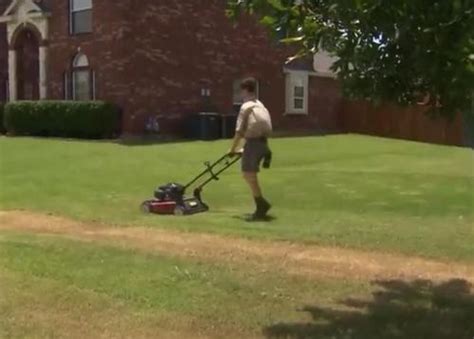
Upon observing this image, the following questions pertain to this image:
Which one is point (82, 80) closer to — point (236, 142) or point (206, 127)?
point (206, 127)

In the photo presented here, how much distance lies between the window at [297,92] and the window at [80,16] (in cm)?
875

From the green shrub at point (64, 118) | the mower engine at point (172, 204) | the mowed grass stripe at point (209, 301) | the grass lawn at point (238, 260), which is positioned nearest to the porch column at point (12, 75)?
the green shrub at point (64, 118)

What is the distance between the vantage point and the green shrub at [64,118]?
89.1 ft

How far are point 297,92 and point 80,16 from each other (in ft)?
32.4

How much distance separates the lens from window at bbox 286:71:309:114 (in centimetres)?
3425

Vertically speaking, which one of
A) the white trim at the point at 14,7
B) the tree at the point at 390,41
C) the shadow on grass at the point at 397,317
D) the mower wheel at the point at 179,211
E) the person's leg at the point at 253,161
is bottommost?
the shadow on grass at the point at 397,317

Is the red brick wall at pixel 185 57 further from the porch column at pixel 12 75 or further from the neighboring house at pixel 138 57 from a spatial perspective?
the porch column at pixel 12 75

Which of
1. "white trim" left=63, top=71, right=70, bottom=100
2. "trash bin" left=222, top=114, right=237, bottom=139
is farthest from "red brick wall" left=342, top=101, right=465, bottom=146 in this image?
"white trim" left=63, top=71, right=70, bottom=100

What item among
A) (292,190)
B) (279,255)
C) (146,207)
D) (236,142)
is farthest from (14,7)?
(279,255)

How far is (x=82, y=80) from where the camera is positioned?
29266mm

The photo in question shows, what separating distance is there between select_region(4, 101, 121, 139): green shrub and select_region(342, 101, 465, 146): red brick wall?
9237 mm

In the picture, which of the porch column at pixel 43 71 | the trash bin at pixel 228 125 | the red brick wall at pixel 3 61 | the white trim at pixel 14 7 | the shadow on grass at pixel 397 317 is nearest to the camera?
→ the shadow on grass at pixel 397 317

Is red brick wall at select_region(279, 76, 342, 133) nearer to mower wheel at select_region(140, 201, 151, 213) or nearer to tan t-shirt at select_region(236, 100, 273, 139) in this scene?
mower wheel at select_region(140, 201, 151, 213)

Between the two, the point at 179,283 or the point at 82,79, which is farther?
the point at 82,79
